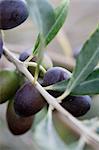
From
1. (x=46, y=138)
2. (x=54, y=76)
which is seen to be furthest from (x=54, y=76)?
(x=46, y=138)

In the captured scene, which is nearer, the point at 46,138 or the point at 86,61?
the point at 86,61

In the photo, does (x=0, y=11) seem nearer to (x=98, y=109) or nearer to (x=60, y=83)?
(x=60, y=83)

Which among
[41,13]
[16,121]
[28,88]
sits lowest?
[16,121]

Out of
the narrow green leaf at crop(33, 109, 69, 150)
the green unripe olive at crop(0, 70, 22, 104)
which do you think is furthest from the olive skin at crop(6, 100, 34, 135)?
the narrow green leaf at crop(33, 109, 69, 150)

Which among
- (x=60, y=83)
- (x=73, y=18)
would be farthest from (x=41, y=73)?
(x=73, y=18)

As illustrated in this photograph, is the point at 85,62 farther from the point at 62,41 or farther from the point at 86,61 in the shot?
the point at 62,41

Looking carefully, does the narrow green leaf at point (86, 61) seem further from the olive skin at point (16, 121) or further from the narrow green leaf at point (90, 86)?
the olive skin at point (16, 121)

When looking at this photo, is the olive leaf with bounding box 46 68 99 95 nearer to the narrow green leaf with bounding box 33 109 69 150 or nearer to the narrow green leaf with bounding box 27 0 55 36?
the narrow green leaf with bounding box 27 0 55 36
